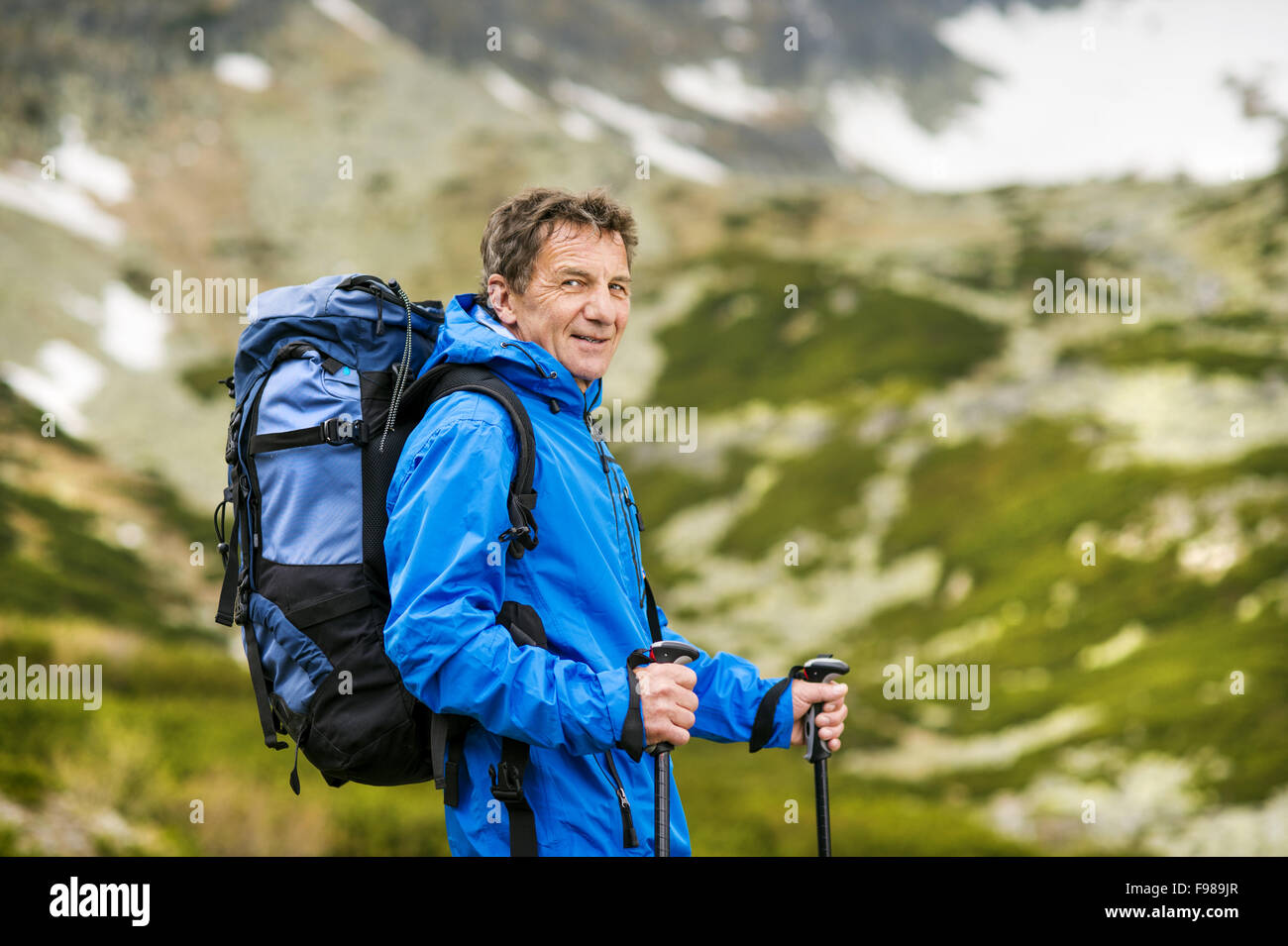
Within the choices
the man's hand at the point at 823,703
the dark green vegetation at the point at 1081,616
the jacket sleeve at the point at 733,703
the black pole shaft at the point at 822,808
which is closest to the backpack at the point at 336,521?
the jacket sleeve at the point at 733,703

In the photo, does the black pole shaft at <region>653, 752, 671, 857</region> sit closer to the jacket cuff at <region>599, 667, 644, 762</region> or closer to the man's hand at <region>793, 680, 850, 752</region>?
the jacket cuff at <region>599, 667, 644, 762</region>

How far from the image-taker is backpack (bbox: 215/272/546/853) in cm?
440

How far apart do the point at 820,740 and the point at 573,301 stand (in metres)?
2.11

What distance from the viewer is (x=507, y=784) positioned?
14.0 ft

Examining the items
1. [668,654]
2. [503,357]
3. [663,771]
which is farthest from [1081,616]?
[503,357]

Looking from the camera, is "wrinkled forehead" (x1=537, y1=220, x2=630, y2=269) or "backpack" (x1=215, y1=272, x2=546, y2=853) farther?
"wrinkled forehead" (x1=537, y1=220, x2=630, y2=269)

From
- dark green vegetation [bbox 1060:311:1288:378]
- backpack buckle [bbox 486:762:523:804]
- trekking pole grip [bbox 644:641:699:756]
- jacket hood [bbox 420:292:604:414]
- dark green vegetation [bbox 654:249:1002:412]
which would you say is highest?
dark green vegetation [bbox 654:249:1002:412]

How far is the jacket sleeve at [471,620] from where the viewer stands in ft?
13.2

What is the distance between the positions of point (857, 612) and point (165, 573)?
2811cm

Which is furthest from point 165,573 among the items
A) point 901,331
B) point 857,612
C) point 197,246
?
point 197,246

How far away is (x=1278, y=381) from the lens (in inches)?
1992

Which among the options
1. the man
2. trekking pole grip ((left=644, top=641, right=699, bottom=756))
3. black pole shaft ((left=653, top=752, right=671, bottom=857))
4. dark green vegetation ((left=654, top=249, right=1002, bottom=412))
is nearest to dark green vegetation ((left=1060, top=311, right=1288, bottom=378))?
dark green vegetation ((left=654, top=249, right=1002, bottom=412))

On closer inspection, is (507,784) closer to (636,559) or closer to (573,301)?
(636,559)

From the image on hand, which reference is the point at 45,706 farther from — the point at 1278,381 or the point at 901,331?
the point at 901,331
